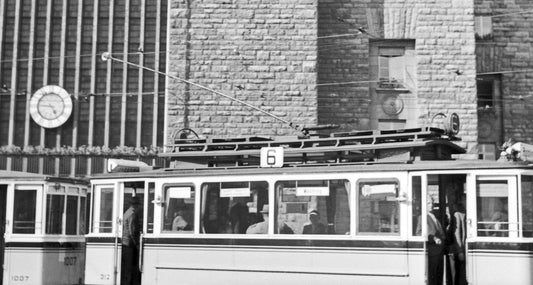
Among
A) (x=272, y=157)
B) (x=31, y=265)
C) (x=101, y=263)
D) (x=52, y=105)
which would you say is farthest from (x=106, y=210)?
(x=52, y=105)

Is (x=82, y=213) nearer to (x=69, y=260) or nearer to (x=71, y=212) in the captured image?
(x=71, y=212)

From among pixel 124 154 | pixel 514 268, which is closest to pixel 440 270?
pixel 514 268

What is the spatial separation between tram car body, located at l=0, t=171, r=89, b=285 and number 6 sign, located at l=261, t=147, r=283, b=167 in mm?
4842

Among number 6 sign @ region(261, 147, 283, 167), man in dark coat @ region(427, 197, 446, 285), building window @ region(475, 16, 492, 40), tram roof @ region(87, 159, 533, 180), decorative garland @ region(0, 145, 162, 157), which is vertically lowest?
man in dark coat @ region(427, 197, 446, 285)

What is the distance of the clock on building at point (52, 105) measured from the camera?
93.9ft

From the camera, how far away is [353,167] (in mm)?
13188

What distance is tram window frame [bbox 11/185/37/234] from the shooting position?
1636cm

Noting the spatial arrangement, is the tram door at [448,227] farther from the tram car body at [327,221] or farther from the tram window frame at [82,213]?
the tram window frame at [82,213]

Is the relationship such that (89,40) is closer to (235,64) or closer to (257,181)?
(235,64)

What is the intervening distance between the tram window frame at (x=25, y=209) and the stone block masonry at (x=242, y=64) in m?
7.05

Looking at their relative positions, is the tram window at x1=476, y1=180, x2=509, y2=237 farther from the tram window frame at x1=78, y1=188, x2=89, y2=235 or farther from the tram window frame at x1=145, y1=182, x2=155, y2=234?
the tram window frame at x1=78, y1=188, x2=89, y2=235

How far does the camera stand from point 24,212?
53.9ft

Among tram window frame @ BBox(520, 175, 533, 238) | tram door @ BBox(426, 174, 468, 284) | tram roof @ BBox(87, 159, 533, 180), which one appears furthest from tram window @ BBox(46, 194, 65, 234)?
tram window frame @ BBox(520, 175, 533, 238)

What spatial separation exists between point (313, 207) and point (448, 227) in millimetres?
2135
